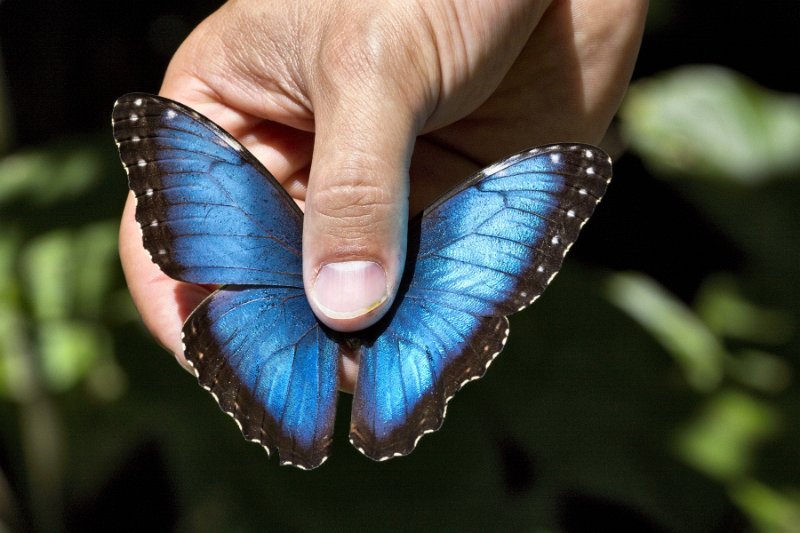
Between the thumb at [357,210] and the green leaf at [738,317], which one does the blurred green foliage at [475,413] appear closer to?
the green leaf at [738,317]

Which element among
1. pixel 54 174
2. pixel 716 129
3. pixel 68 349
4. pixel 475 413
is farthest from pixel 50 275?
pixel 716 129

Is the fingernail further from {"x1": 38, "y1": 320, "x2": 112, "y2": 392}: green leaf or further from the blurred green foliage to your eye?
{"x1": 38, "y1": 320, "x2": 112, "y2": 392}: green leaf

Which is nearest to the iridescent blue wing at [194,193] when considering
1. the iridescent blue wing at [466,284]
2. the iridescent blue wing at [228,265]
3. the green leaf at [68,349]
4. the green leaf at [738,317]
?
the iridescent blue wing at [228,265]

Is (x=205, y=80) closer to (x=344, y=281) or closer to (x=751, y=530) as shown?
(x=344, y=281)

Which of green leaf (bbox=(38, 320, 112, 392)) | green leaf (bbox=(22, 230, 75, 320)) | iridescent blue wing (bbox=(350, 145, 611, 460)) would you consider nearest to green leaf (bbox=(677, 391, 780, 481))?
iridescent blue wing (bbox=(350, 145, 611, 460))

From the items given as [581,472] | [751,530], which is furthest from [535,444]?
[751,530]

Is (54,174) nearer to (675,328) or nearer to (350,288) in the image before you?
(350,288)
